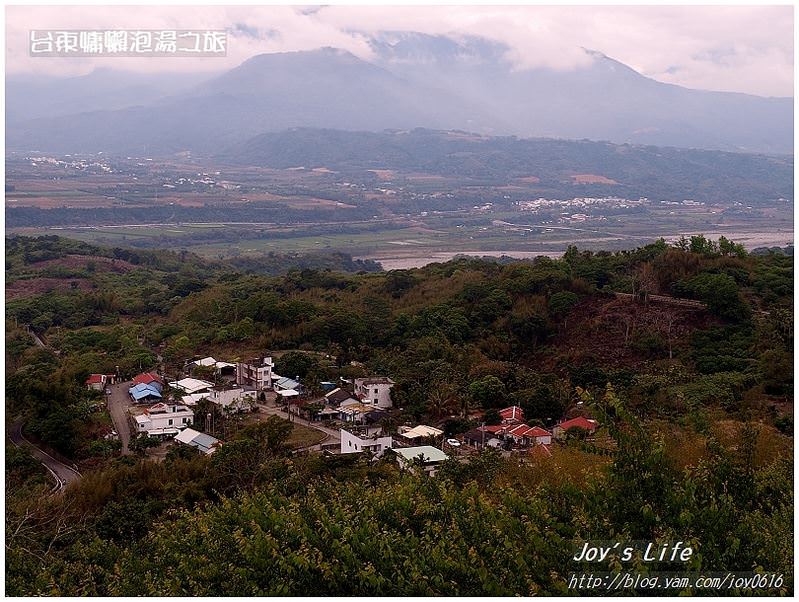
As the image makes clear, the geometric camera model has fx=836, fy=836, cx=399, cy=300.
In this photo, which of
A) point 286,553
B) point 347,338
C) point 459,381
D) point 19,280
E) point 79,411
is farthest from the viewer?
point 19,280

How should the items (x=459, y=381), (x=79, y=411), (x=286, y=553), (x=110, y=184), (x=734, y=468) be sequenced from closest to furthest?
(x=286, y=553) → (x=734, y=468) → (x=79, y=411) → (x=459, y=381) → (x=110, y=184)

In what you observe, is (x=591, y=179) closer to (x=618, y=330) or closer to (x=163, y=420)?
(x=618, y=330)

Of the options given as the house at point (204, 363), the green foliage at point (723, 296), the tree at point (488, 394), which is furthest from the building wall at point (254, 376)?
the green foliage at point (723, 296)

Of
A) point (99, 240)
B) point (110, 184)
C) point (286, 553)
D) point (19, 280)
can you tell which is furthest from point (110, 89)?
point (286, 553)

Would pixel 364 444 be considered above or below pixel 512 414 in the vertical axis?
below

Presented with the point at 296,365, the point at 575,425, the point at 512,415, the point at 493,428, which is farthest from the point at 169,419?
the point at 575,425

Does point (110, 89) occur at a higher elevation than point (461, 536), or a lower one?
higher

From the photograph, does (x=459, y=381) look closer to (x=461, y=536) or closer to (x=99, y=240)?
(x=461, y=536)
